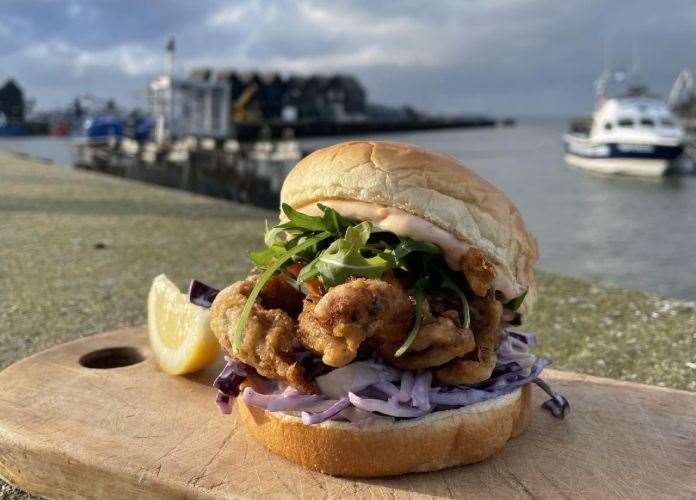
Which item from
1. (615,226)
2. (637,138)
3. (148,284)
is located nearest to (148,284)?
(148,284)

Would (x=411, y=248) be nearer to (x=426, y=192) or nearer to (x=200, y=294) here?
(x=426, y=192)

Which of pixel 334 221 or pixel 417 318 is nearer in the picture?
pixel 417 318

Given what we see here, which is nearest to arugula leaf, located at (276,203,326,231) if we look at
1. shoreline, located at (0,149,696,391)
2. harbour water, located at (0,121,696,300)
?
shoreline, located at (0,149,696,391)

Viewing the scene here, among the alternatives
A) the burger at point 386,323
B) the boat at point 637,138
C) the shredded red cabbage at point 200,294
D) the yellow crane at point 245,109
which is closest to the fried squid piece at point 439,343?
the burger at point 386,323

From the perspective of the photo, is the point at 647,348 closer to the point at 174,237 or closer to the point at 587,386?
the point at 587,386

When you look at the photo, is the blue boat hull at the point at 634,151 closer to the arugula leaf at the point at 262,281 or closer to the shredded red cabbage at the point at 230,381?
the arugula leaf at the point at 262,281

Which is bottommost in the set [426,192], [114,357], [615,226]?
[615,226]
